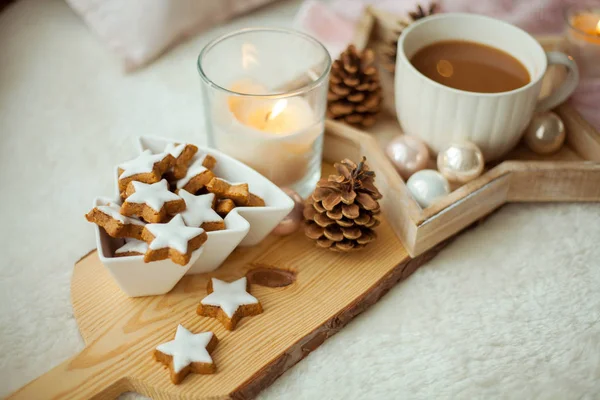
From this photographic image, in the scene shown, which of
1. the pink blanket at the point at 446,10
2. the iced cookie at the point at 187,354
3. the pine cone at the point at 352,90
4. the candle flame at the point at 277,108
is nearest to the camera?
the iced cookie at the point at 187,354

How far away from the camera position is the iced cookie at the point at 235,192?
59cm

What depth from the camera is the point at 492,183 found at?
2.17 ft

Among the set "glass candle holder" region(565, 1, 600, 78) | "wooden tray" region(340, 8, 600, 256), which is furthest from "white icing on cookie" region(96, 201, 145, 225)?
"glass candle holder" region(565, 1, 600, 78)

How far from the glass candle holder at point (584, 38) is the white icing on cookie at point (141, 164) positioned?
19.1 inches

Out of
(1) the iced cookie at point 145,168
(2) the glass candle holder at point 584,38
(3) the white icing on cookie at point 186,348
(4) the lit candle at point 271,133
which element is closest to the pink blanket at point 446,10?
(2) the glass candle holder at point 584,38

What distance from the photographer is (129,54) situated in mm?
886

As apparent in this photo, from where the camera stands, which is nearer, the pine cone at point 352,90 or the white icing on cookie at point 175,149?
the white icing on cookie at point 175,149

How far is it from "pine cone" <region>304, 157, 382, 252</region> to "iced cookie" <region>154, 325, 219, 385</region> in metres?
0.15

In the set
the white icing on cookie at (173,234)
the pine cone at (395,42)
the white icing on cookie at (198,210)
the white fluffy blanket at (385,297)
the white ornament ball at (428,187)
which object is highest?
the white icing on cookie at (173,234)

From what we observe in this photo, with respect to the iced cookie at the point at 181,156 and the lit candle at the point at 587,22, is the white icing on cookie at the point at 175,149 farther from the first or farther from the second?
the lit candle at the point at 587,22

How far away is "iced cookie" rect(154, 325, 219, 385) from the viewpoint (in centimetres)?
53

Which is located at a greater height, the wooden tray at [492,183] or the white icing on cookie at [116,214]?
the white icing on cookie at [116,214]

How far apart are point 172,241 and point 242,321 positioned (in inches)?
4.0

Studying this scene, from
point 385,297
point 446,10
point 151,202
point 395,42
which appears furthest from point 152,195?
point 446,10
